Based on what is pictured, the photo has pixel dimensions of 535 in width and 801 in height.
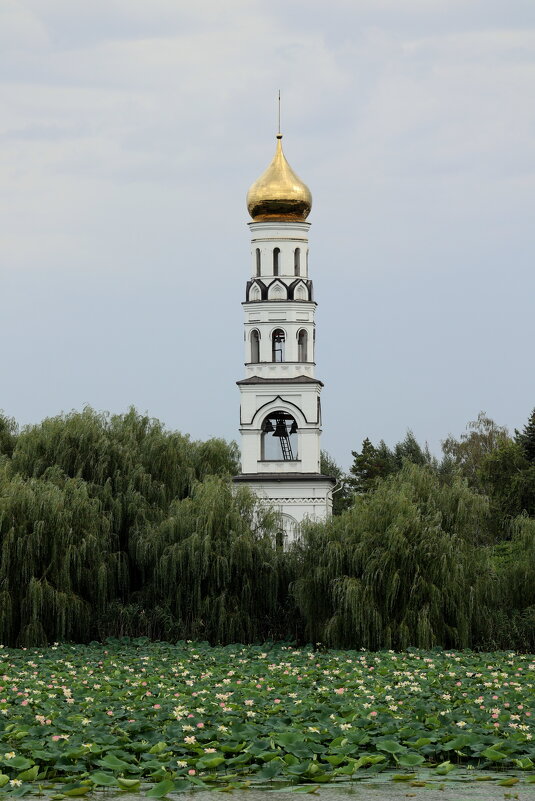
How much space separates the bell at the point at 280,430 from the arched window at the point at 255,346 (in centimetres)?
206

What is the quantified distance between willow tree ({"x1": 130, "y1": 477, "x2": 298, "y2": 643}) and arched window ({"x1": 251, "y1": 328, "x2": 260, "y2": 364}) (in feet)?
39.4

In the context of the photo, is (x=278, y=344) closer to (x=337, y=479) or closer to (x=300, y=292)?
(x=300, y=292)

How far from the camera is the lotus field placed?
13.3 m

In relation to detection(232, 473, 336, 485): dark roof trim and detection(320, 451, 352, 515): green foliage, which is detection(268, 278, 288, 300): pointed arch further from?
detection(320, 451, 352, 515): green foliage

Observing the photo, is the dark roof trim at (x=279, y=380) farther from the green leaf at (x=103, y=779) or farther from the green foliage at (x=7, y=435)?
the green leaf at (x=103, y=779)

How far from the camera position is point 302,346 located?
140 ft

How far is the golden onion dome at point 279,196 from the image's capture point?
42281 mm

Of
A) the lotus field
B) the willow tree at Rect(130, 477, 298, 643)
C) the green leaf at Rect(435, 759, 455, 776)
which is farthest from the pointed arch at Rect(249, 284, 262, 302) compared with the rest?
the green leaf at Rect(435, 759, 455, 776)

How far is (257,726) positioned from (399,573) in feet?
42.7

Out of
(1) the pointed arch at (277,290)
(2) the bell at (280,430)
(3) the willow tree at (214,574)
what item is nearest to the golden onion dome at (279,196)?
(1) the pointed arch at (277,290)

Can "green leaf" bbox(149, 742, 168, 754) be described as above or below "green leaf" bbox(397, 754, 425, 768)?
above

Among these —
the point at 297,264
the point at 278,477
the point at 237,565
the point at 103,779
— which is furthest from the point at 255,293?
the point at 103,779

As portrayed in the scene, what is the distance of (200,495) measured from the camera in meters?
31.6

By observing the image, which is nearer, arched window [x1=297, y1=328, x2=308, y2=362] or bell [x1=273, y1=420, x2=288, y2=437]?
arched window [x1=297, y1=328, x2=308, y2=362]
